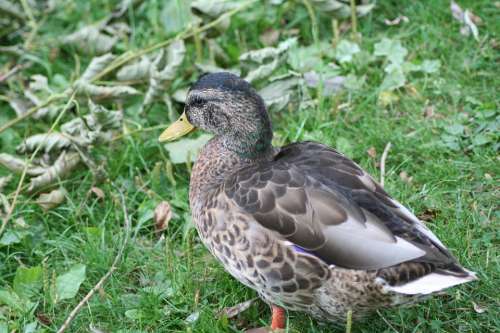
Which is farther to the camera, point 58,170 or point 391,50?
point 391,50

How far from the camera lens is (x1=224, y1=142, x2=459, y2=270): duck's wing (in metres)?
2.86

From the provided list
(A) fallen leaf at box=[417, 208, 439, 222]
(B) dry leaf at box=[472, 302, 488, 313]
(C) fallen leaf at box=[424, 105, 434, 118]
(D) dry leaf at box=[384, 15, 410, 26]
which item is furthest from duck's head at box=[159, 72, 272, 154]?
(D) dry leaf at box=[384, 15, 410, 26]

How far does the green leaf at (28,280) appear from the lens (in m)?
3.53

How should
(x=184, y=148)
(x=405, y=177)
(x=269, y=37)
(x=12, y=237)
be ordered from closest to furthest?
(x=12, y=237) → (x=405, y=177) → (x=184, y=148) → (x=269, y=37)

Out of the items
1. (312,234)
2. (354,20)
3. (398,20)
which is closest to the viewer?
(312,234)

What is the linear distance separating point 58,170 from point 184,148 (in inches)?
27.1

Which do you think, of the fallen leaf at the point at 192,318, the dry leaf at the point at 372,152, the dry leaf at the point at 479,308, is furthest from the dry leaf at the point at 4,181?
the dry leaf at the point at 479,308

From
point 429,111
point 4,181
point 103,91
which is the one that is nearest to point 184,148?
point 103,91

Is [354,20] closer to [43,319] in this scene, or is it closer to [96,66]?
[96,66]

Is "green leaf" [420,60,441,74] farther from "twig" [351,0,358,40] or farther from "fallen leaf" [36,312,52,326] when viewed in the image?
"fallen leaf" [36,312,52,326]

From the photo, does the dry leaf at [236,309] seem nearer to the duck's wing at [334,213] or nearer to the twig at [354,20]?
the duck's wing at [334,213]

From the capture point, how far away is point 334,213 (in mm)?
2963

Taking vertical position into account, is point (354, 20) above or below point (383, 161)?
above

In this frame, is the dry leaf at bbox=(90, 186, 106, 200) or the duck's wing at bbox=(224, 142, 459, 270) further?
the dry leaf at bbox=(90, 186, 106, 200)
